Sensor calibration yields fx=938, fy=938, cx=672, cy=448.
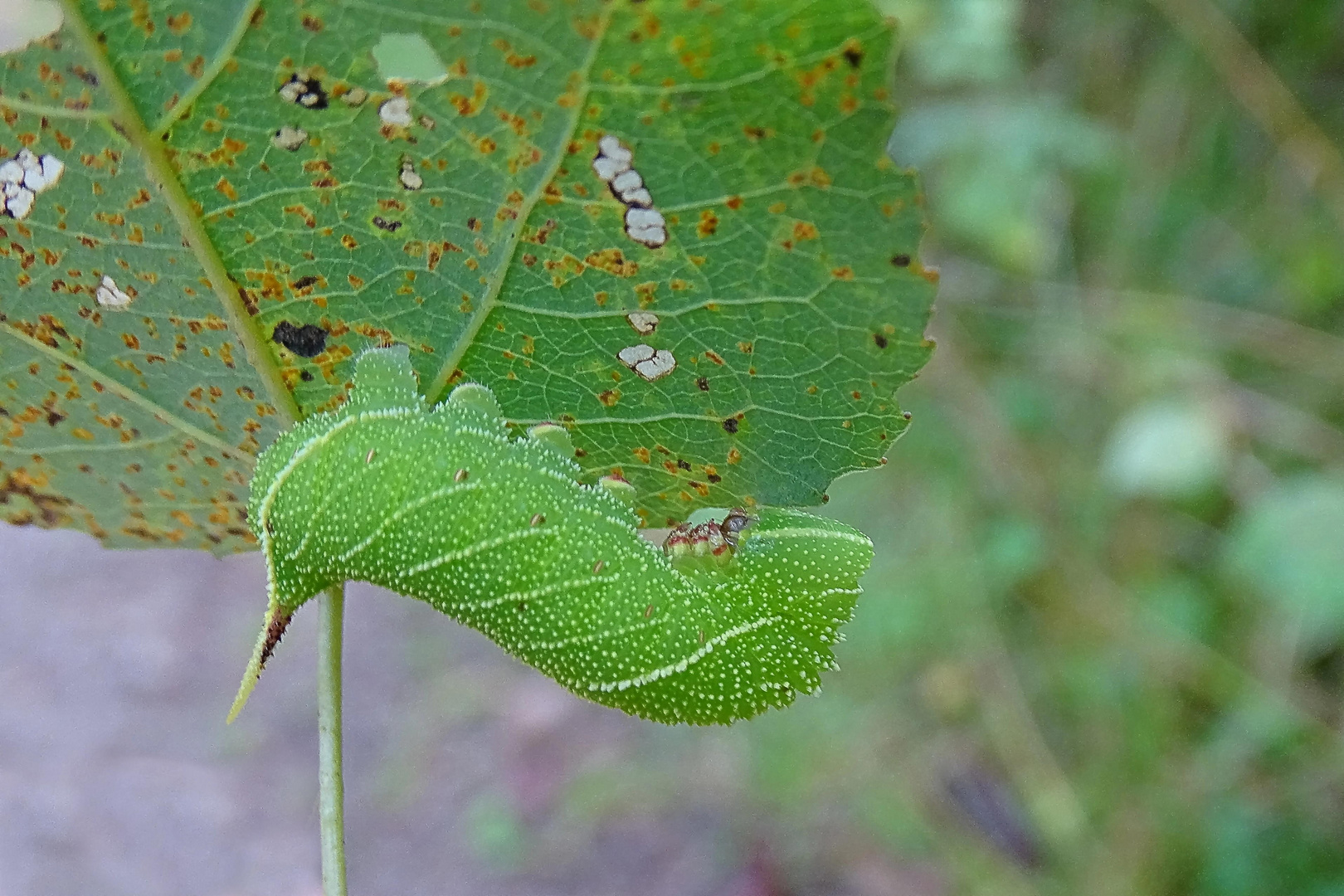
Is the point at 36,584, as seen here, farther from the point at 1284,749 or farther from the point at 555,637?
the point at 1284,749

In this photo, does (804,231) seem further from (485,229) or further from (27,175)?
(27,175)

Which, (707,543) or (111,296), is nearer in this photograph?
(111,296)

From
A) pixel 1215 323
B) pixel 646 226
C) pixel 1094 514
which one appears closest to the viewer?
pixel 646 226

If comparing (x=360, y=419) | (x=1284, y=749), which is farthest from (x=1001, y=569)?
(x=360, y=419)

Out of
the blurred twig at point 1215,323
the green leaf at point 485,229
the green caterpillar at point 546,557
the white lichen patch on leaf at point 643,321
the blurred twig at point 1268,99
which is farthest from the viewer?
the blurred twig at point 1215,323

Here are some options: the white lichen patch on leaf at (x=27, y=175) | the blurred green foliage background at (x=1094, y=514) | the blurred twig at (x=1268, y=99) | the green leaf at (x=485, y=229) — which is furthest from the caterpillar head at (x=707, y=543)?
the blurred twig at (x=1268, y=99)

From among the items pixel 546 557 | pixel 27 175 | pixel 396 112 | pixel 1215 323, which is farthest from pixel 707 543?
pixel 1215 323

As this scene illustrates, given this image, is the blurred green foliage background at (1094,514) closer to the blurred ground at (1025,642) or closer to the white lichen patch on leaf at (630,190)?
the blurred ground at (1025,642)
